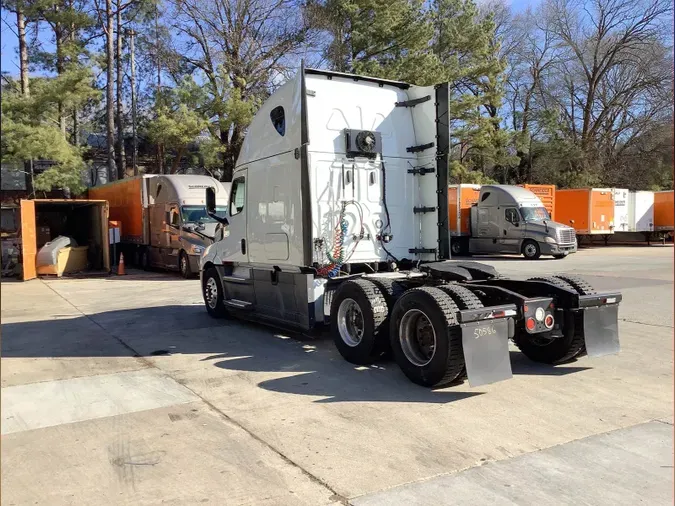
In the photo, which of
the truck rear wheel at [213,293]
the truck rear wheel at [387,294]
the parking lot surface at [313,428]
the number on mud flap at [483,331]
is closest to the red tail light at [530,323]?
the number on mud flap at [483,331]

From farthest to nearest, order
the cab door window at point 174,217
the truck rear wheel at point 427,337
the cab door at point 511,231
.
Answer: the cab door at point 511,231
the cab door window at point 174,217
the truck rear wheel at point 427,337

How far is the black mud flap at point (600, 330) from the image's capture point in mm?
6105

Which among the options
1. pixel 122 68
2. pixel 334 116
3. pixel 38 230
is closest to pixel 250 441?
pixel 334 116

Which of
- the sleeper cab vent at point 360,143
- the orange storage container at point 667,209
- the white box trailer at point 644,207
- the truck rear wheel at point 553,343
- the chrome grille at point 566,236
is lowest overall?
the truck rear wheel at point 553,343

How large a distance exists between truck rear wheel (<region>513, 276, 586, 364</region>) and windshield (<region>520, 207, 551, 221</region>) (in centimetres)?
1841

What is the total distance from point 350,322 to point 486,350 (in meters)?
2.04

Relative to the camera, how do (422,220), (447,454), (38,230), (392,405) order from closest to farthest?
(447,454)
(392,405)
(422,220)
(38,230)

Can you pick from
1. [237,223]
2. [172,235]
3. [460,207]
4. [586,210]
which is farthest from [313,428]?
[586,210]

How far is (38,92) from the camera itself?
1688 centimetres

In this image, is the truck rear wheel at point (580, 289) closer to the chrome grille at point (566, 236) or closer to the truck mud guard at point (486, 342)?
the truck mud guard at point (486, 342)

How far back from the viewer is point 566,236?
77.0ft

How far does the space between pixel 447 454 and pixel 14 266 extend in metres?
18.9

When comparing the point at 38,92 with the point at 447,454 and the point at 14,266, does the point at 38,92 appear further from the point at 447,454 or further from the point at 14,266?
the point at 447,454

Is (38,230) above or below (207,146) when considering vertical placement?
below
